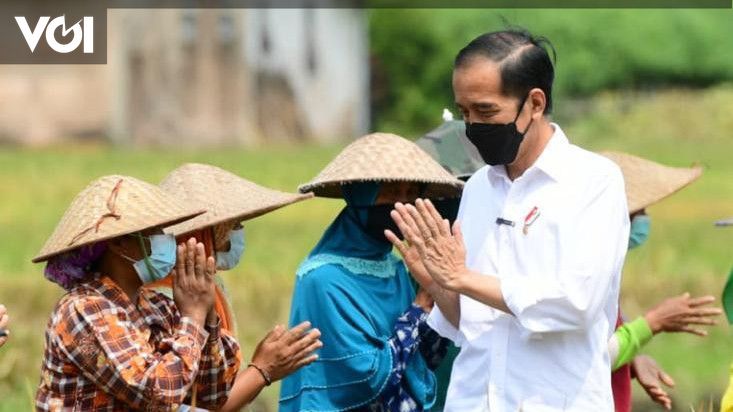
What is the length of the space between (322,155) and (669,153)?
5.82m

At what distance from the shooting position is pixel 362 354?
6.12 metres

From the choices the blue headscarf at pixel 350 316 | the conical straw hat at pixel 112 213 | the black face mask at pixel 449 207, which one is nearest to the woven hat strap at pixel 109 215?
the conical straw hat at pixel 112 213

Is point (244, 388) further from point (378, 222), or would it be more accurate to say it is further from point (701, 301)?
point (701, 301)

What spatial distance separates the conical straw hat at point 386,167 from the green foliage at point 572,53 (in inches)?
1390

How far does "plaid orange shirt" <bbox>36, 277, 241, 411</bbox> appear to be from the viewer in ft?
17.4

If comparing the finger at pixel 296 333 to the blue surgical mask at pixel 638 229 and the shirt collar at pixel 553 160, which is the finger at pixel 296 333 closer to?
the shirt collar at pixel 553 160

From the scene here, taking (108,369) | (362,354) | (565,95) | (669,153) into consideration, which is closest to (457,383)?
(362,354)

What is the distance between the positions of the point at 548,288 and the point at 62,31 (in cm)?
2005

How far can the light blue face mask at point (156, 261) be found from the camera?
5.49m

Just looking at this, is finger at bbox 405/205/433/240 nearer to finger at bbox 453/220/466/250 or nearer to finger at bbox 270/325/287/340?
finger at bbox 453/220/466/250

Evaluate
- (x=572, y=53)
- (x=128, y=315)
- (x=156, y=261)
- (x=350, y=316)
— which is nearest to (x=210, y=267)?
(x=156, y=261)

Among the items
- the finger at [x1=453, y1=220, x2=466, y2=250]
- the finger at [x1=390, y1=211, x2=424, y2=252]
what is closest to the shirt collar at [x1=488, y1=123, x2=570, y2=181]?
the finger at [x1=453, y1=220, x2=466, y2=250]

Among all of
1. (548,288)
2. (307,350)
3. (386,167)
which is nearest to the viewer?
(548,288)

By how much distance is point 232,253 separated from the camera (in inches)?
251
